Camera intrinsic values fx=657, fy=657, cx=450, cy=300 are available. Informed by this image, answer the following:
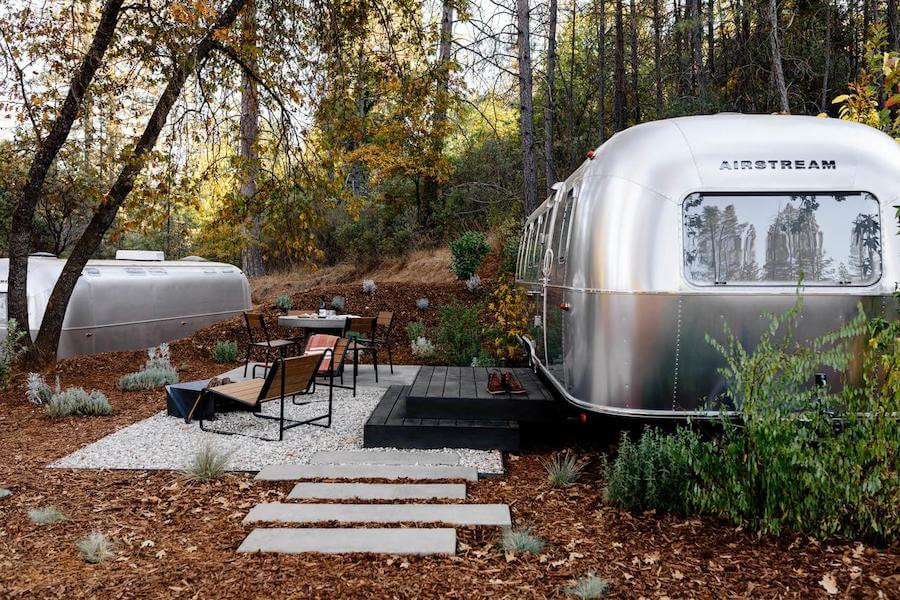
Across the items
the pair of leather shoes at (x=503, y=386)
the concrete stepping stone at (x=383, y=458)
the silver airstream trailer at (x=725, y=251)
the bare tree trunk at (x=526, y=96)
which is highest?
the bare tree trunk at (x=526, y=96)

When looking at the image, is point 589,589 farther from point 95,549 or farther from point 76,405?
point 76,405

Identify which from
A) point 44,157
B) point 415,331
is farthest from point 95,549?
point 415,331

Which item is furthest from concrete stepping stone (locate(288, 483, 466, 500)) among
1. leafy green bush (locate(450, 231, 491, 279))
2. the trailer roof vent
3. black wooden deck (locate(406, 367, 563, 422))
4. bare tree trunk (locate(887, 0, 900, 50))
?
bare tree trunk (locate(887, 0, 900, 50))

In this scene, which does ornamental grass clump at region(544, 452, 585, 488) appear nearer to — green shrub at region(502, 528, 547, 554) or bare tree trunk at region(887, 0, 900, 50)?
green shrub at region(502, 528, 547, 554)

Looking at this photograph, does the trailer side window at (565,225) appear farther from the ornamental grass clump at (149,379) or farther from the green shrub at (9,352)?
the green shrub at (9,352)

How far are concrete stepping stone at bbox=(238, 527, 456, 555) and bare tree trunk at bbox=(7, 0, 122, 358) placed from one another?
669 centimetres

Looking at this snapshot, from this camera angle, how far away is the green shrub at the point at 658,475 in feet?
13.5

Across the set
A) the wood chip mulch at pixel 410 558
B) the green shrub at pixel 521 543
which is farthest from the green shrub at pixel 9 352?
the green shrub at pixel 521 543

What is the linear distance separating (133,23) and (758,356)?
315 inches

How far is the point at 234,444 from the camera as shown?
603cm

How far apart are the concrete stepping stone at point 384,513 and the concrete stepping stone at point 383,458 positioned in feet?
3.00

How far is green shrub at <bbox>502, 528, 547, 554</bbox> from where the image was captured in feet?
12.2

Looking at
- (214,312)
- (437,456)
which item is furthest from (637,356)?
(214,312)

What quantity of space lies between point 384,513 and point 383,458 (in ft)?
3.91
